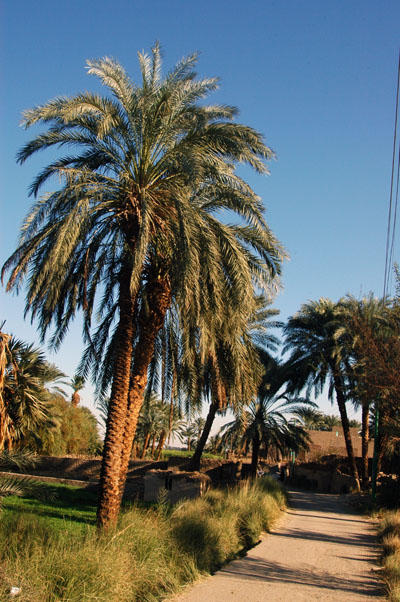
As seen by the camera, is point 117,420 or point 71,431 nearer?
point 117,420

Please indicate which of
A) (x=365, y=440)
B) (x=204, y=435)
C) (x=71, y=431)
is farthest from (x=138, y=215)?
(x=71, y=431)

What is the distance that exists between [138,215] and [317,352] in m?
22.6

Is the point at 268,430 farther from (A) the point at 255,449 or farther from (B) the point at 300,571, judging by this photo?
(B) the point at 300,571

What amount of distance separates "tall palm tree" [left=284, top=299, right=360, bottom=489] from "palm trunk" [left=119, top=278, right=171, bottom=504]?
65.1ft

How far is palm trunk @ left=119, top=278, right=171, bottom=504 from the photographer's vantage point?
42.3ft

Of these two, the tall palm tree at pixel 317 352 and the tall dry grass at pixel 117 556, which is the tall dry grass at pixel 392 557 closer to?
the tall dry grass at pixel 117 556

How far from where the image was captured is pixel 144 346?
13039 mm

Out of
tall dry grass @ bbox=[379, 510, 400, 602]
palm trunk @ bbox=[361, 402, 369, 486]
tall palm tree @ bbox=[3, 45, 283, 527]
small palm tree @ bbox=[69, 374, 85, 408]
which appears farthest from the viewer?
small palm tree @ bbox=[69, 374, 85, 408]

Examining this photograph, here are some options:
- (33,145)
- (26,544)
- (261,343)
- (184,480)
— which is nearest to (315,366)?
(261,343)

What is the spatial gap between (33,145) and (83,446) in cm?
3452

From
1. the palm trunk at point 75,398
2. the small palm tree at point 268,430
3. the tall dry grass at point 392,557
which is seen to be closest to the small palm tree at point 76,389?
the palm trunk at point 75,398

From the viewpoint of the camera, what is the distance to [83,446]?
42.7 metres

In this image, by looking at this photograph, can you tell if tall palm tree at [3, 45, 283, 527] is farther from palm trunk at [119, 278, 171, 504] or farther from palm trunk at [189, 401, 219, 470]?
palm trunk at [189, 401, 219, 470]

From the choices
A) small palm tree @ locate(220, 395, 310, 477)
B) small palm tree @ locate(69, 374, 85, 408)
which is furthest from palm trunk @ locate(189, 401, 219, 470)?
small palm tree @ locate(69, 374, 85, 408)
